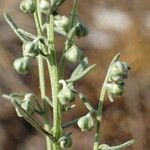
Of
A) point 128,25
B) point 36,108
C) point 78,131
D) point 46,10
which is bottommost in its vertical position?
point 78,131

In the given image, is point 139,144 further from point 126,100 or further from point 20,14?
point 20,14

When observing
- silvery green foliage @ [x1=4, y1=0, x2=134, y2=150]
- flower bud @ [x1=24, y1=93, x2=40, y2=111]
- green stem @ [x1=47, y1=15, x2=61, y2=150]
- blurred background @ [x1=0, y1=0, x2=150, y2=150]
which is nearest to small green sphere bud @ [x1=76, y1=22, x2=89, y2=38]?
silvery green foliage @ [x1=4, y1=0, x2=134, y2=150]

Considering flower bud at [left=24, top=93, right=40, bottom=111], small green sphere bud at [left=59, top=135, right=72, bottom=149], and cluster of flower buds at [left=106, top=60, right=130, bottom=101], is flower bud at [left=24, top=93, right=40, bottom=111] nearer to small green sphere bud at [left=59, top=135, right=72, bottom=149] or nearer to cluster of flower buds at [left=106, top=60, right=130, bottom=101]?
small green sphere bud at [left=59, top=135, right=72, bottom=149]

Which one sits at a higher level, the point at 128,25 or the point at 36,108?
the point at 36,108

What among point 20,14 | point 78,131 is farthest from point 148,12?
point 78,131

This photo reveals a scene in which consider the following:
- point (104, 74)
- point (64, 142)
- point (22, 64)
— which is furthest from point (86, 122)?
point (104, 74)

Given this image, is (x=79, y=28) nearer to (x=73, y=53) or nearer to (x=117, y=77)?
(x=73, y=53)
